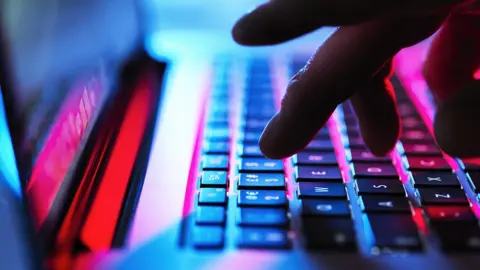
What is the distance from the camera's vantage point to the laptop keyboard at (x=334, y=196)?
352 mm

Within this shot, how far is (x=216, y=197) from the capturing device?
391 millimetres

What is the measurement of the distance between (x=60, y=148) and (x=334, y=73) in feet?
0.58

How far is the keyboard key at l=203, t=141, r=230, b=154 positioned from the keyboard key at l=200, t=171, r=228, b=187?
1.4 inches

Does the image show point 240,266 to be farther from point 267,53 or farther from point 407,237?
point 267,53

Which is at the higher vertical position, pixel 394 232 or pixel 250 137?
pixel 250 137

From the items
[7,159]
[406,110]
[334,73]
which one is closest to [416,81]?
[406,110]

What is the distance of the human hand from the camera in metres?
0.30

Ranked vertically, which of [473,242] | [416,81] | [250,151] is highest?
[416,81]

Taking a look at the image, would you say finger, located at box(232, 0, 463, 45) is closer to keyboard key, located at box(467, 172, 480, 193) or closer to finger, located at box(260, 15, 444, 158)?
finger, located at box(260, 15, 444, 158)

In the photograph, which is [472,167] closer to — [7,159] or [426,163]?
[426,163]

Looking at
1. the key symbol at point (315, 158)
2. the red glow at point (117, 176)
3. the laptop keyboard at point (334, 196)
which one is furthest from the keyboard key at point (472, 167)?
the red glow at point (117, 176)

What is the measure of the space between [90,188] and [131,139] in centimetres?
9

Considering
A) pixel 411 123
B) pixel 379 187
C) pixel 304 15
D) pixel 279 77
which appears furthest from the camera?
pixel 279 77

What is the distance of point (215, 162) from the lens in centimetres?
44
